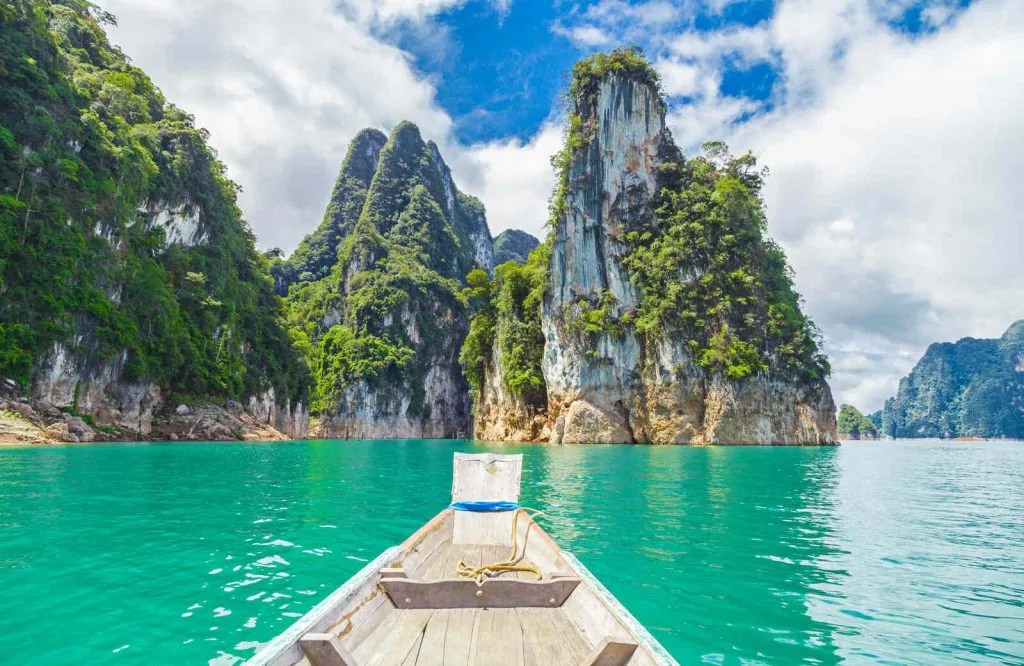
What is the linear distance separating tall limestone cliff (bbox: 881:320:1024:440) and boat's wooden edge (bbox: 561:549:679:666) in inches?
6906

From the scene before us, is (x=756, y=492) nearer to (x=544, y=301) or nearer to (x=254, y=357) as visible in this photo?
(x=544, y=301)

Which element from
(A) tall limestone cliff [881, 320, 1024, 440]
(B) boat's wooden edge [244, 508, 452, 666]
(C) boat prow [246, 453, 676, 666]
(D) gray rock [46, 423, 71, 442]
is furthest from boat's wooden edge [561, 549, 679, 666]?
(A) tall limestone cliff [881, 320, 1024, 440]

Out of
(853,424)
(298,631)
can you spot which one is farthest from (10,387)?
(853,424)

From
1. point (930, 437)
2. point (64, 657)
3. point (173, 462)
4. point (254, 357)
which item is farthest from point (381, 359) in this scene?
point (930, 437)

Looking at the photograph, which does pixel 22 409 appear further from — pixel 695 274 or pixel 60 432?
pixel 695 274

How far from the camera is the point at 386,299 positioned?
83812 millimetres

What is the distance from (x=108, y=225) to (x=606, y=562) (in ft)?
136

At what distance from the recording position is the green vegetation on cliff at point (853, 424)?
133125 mm

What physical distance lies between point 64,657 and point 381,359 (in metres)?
78.7

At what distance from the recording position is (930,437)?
6304 inches

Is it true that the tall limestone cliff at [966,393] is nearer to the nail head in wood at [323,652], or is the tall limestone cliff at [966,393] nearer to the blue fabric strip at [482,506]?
the blue fabric strip at [482,506]

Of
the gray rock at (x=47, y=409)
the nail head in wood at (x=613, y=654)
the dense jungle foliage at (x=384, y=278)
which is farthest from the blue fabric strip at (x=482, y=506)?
the dense jungle foliage at (x=384, y=278)

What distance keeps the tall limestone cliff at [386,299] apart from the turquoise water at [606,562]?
202 ft

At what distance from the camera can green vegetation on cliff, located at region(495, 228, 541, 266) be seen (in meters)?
145
